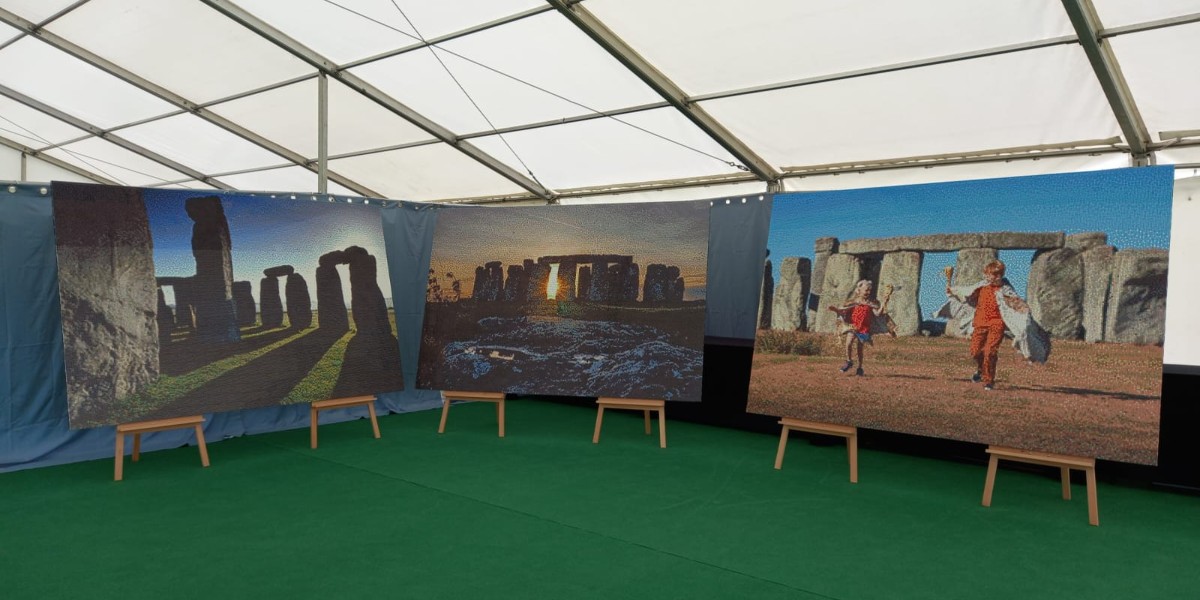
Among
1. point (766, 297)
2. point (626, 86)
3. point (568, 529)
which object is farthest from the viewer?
point (626, 86)

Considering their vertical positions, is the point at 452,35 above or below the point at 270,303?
above

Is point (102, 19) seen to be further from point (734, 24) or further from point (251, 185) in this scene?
point (734, 24)

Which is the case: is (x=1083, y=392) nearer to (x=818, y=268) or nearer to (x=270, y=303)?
(x=818, y=268)

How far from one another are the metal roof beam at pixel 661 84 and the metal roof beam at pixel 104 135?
27.4ft

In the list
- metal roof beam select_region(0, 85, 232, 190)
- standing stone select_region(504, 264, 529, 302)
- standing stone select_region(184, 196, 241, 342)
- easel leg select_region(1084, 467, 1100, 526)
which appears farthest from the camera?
metal roof beam select_region(0, 85, 232, 190)

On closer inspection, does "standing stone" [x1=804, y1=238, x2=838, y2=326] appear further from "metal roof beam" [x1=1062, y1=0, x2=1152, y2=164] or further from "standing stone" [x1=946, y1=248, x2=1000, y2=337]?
"metal roof beam" [x1=1062, y1=0, x2=1152, y2=164]

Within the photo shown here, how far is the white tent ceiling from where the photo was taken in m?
4.90

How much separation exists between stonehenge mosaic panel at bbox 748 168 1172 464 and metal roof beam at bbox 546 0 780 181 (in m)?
1.67

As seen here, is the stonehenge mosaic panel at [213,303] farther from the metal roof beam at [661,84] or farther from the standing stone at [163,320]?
the metal roof beam at [661,84]

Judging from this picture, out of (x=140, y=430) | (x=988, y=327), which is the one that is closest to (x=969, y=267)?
(x=988, y=327)

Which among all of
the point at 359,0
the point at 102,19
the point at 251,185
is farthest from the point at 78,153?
the point at 359,0

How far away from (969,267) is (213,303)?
5.39 metres

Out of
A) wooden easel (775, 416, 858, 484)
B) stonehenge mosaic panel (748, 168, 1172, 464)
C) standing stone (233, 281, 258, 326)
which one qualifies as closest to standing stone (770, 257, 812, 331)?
stonehenge mosaic panel (748, 168, 1172, 464)

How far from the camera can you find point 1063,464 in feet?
12.9
